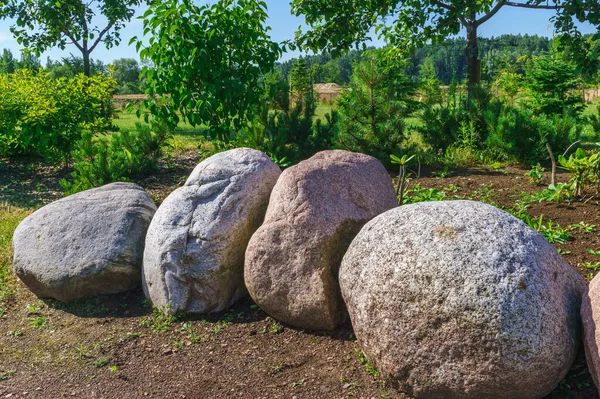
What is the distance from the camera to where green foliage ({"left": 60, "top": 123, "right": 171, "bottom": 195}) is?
21.3ft

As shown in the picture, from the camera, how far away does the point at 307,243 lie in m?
3.50

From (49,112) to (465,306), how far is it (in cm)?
673

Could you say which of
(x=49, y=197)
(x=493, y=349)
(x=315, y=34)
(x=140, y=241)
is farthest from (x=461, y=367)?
(x=315, y=34)

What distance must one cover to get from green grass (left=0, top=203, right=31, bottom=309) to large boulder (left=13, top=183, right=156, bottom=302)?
0.42 m

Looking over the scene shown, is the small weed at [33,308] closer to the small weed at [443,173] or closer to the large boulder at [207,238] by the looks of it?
the large boulder at [207,238]

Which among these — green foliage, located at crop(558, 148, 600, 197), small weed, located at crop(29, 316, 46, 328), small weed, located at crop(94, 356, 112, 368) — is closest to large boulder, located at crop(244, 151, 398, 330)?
small weed, located at crop(94, 356, 112, 368)

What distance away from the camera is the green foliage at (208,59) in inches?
238

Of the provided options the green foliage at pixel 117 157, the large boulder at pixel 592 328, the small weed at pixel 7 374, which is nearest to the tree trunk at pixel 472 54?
the green foliage at pixel 117 157

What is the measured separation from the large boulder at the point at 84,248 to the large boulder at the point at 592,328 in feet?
10.2

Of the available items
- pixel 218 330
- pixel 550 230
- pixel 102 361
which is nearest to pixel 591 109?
pixel 550 230

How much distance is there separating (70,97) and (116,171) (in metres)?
2.01

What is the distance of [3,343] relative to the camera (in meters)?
4.05

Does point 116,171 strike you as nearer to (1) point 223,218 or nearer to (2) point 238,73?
(2) point 238,73

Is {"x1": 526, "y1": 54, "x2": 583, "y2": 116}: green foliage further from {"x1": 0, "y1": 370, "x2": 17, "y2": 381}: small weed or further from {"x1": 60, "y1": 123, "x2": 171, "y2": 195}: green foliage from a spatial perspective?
{"x1": 0, "y1": 370, "x2": 17, "y2": 381}: small weed
